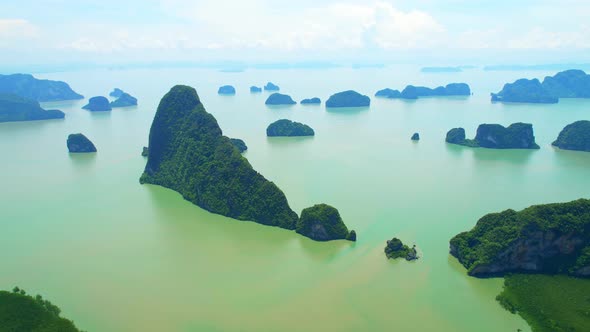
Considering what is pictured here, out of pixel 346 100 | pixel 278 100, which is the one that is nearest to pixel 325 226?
pixel 346 100

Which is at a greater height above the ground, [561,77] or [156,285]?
[561,77]

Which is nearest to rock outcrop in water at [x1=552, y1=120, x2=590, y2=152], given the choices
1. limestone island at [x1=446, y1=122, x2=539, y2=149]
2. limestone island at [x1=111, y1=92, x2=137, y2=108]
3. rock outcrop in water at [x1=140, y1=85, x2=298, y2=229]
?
limestone island at [x1=446, y1=122, x2=539, y2=149]

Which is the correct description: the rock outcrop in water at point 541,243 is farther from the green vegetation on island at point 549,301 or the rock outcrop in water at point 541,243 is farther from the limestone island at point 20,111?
the limestone island at point 20,111

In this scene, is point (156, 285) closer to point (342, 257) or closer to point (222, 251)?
point (222, 251)

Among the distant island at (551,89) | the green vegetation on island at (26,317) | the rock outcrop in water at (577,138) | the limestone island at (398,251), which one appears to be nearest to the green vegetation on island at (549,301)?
the limestone island at (398,251)

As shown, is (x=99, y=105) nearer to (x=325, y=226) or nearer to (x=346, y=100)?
(x=346, y=100)

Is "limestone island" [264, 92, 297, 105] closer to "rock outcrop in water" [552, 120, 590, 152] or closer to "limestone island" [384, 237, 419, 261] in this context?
"rock outcrop in water" [552, 120, 590, 152]

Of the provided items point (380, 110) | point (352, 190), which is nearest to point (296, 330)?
point (352, 190)

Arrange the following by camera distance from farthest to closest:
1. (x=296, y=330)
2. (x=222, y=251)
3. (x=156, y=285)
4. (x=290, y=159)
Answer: (x=290, y=159)
(x=222, y=251)
(x=156, y=285)
(x=296, y=330)
